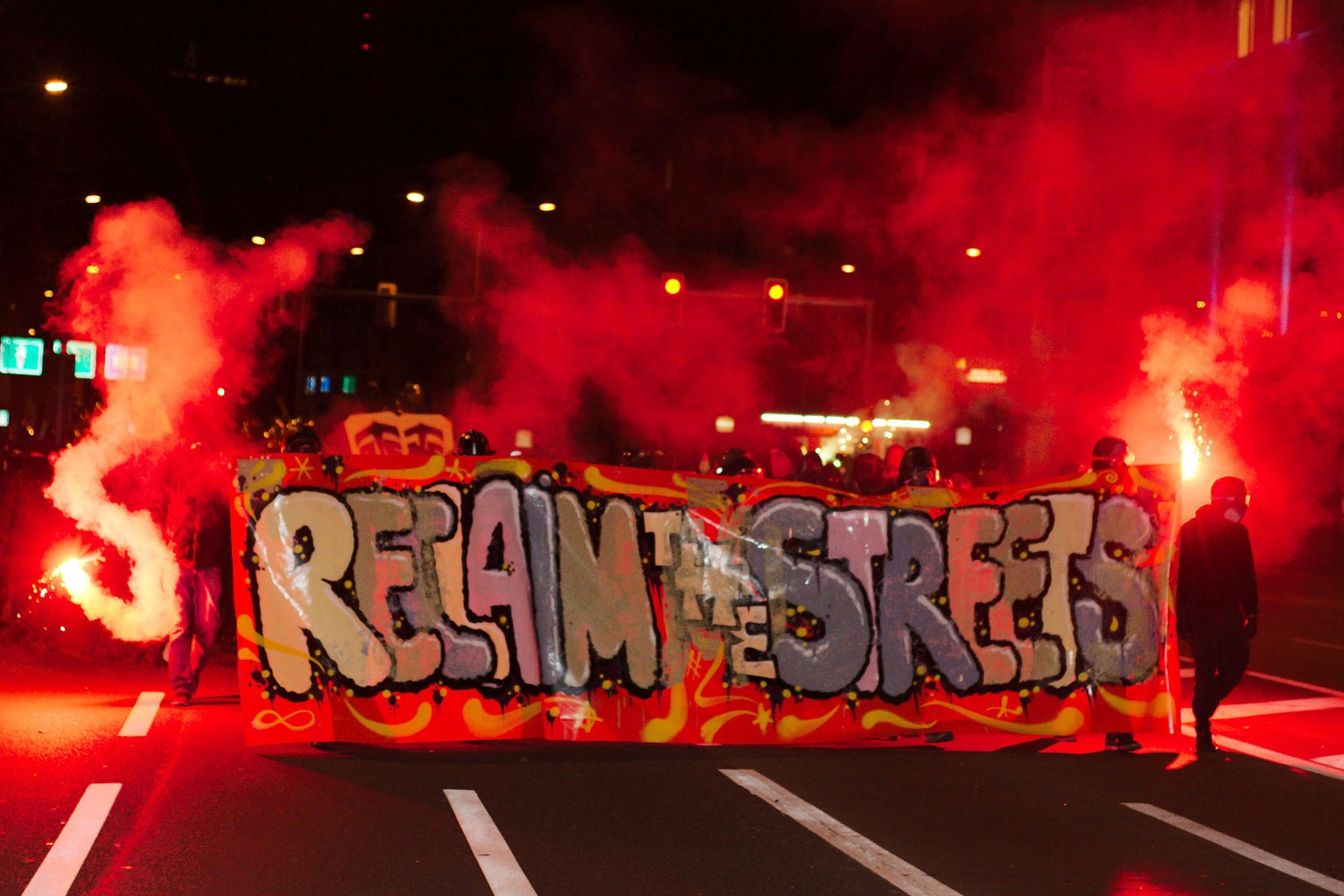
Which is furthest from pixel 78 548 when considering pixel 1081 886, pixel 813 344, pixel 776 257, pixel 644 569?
pixel 813 344

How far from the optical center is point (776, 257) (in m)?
45.8

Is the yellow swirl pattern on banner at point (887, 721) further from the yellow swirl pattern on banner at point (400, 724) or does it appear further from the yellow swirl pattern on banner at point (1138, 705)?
the yellow swirl pattern on banner at point (400, 724)

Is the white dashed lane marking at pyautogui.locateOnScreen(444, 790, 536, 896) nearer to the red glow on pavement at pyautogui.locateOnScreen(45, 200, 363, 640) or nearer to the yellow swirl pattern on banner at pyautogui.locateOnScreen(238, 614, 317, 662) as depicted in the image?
the yellow swirl pattern on banner at pyautogui.locateOnScreen(238, 614, 317, 662)

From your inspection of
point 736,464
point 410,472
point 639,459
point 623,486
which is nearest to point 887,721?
point 623,486

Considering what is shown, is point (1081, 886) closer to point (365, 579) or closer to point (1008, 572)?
point (1008, 572)

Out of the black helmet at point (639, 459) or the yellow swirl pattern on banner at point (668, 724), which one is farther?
the black helmet at point (639, 459)

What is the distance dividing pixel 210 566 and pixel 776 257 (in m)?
37.8

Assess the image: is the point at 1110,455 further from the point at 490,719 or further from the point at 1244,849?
the point at 490,719

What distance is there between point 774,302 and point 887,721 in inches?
467

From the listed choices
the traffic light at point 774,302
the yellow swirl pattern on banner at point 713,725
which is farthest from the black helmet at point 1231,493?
the traffic light at point 774,302

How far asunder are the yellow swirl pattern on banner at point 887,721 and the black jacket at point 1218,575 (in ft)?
5.48

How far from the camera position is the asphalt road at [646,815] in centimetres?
520

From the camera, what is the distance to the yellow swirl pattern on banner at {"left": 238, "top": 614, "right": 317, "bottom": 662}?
7500 millimetres

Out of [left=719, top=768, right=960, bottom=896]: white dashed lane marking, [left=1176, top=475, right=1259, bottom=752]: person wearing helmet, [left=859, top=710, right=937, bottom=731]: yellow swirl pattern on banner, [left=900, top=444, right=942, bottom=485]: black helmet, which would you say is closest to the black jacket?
[left=1176, top=475, right=1259, bottom=752]: person wearing helmet
